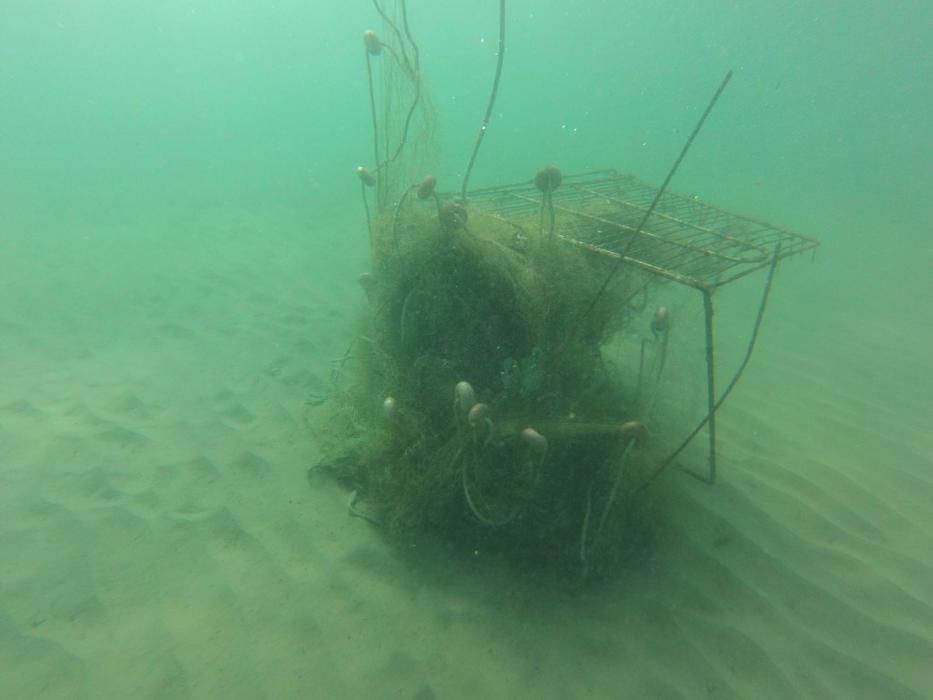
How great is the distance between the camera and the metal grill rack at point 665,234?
2992mm

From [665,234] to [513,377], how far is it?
173 cm

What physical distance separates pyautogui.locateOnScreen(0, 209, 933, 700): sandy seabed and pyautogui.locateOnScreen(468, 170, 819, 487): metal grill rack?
0.72 m

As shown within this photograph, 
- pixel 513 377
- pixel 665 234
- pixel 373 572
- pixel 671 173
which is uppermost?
pixel 671 173

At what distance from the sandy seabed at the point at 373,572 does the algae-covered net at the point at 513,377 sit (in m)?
0.31

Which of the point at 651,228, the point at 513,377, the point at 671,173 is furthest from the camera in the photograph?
the point at 651,228

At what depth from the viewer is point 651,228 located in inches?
150

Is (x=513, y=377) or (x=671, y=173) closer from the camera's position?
(x=671, y=173)

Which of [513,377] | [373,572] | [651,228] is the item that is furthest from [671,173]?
[373,572]

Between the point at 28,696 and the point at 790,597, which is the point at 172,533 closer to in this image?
the point at 28,696

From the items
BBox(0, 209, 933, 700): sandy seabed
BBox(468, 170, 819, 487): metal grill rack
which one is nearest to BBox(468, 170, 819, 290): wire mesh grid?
BBox(468, 170, 819, 487): metal grill rack

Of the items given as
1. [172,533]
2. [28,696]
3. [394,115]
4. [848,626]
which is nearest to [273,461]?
[172,533]

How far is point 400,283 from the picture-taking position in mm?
3404

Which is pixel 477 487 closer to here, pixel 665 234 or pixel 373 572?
pixel 373 572

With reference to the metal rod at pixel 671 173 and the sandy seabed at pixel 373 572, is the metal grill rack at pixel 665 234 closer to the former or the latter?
the metal rod at pixel 671 173
